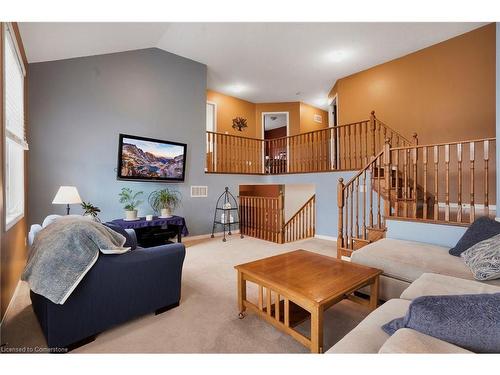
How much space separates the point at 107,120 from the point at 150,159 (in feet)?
3.14

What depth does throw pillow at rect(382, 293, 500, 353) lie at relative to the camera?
31.2 inches

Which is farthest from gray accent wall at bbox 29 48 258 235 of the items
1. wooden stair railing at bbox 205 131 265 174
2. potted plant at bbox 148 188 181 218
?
wooden stair railing at bbox 205 131 265 174

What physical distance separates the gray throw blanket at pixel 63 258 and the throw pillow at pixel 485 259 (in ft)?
9.24

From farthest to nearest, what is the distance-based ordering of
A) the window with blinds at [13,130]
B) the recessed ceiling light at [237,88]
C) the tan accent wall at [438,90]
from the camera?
1. the recessed ceiling light at [237,88]
2. the tan accent wall at [438,90]
3. the window with blinds at [13,130]

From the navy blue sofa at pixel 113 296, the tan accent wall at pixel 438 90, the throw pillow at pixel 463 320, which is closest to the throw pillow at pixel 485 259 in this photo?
the throw pillow at pixel 463 320

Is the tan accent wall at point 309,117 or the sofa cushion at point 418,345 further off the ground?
the tan accent wall at point 309,117

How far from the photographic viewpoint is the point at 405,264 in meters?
2.12

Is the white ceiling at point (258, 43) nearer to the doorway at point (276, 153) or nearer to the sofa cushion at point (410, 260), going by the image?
the doorway at point (276, 153)

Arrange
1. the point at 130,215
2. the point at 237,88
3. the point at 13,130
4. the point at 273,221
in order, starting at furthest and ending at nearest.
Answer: the point at 237,88 → the point at 273,221 → the point at 130,215 → the point at 13,130

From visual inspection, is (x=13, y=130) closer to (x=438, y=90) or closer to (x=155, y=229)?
(x=155, y=229)

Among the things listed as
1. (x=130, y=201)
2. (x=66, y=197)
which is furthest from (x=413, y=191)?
(x=66, y=197)

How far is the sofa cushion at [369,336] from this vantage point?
1.02 meters
